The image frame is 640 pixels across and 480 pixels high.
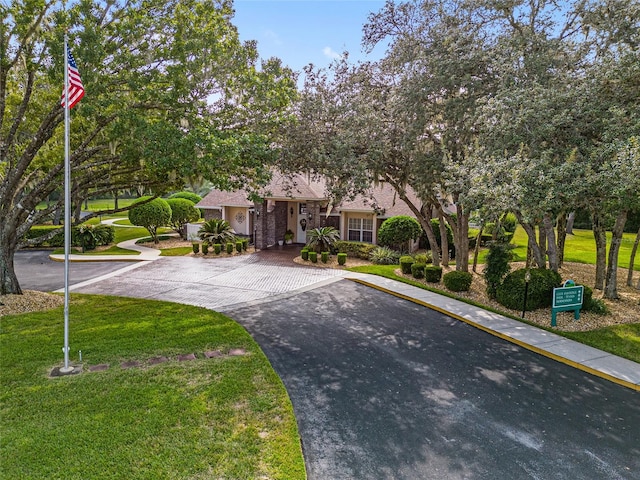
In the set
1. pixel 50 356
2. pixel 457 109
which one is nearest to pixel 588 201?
pixel 457 109

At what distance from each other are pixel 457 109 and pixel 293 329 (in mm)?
8025

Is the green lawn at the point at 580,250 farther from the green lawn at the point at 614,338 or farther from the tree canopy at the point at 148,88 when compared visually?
the tree canopy at the point at 148,88

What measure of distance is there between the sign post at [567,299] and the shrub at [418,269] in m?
5.61

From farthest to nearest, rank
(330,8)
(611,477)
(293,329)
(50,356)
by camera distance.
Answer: (330,8)
(293,329)
(50,356)
(611,477)

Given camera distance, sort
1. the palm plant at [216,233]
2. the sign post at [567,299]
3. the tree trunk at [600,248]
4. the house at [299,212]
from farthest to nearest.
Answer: the house at [299,212] < the palm plant at [216,233] < the tree trunk at [600,248] < the sign post at [567,299]

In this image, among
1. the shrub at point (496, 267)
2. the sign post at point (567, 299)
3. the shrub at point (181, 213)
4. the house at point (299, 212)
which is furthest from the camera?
the shrub at point (181, 213)

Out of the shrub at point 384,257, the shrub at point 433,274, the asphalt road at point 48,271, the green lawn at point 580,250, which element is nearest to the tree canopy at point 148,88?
the asphalt road at point 48,271

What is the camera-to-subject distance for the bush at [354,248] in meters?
20.6

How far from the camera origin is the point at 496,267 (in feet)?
42.0

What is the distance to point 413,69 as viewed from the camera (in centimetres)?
1242

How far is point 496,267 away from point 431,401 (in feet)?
24.7

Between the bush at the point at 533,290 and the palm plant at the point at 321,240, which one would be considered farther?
the palm plant at the point at 321,240

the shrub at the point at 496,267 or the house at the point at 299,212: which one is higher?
the house at the point at 299,212

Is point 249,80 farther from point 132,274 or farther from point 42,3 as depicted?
point 132,274
